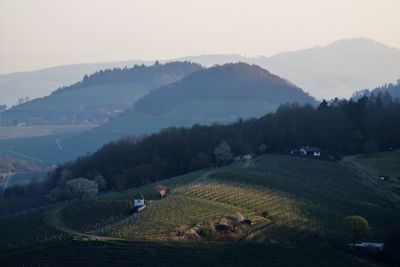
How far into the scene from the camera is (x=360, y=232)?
109 feet

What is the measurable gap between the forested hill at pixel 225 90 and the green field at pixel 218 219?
338 feet

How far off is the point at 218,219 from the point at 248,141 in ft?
114

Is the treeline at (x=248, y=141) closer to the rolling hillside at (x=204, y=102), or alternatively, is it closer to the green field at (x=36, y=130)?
the rolling hillside at (x=204, y=102)

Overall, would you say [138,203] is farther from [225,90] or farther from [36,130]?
[36,130]

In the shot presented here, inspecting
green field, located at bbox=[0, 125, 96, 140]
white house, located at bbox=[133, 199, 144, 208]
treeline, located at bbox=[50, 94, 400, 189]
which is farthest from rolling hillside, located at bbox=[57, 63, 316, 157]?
white house, located at bbox=[133, 199, 144, 208]

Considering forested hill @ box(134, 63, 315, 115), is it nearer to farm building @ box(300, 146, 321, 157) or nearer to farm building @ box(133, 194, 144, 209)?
farm building @ box(300, 146, 321, 157)

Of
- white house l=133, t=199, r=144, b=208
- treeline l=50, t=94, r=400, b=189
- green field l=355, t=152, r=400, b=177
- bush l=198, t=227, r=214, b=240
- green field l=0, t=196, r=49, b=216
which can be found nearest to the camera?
bush l=198, t=227, r=214, b=240

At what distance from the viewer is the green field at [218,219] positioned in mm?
29438

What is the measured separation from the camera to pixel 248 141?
227 feet

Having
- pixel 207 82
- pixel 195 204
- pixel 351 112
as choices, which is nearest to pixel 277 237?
pixel 195 204

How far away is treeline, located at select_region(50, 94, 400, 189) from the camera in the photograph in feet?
214

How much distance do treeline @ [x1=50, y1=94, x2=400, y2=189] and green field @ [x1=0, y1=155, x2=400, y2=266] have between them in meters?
14.1

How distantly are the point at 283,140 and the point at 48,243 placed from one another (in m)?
37.8

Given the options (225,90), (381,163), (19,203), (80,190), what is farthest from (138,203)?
(225,90)
